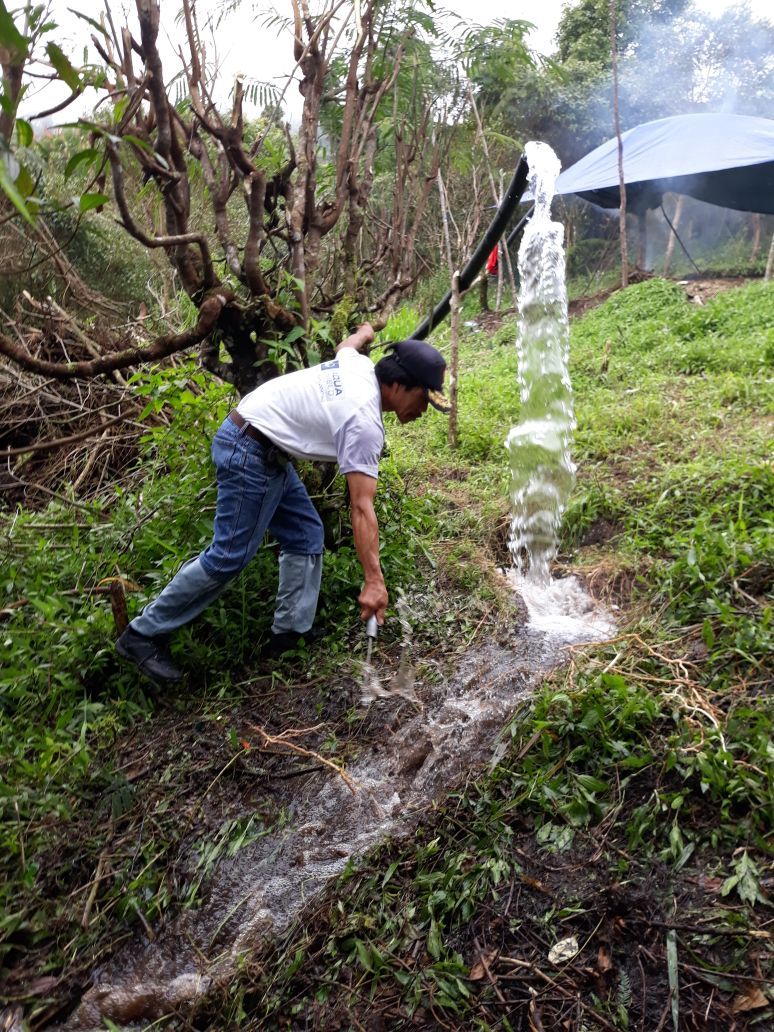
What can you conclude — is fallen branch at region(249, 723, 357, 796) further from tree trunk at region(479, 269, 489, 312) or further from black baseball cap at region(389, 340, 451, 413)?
tree trunk at region(479, 269, 489, 312)

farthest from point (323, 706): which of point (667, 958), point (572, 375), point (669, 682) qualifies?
point (572, 375)

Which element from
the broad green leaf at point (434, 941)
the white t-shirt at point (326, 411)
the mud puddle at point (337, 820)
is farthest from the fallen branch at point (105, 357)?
the broad green leaf at point (434, 941)

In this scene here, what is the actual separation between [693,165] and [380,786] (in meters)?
10.7

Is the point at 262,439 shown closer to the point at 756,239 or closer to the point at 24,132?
the point at 24,132

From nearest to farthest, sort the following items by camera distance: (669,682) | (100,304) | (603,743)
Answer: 1. (603,743)
2. (669,682)
3. (100,304)

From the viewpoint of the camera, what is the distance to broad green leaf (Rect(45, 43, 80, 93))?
103cm

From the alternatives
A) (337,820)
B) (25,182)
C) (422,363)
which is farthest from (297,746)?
(25,182)

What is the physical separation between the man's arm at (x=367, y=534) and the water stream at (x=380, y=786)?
0.53m

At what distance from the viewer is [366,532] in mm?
2496

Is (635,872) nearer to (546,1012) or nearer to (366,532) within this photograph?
(546,1012)

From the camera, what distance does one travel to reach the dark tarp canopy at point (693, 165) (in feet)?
33.8

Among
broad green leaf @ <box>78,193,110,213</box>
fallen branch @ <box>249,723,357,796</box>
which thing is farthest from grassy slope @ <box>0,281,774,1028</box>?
broad green leaf @ <box>78,193,110,213</box>

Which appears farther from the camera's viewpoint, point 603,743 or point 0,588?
point 0,588

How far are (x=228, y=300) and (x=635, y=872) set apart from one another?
8.23 ft
